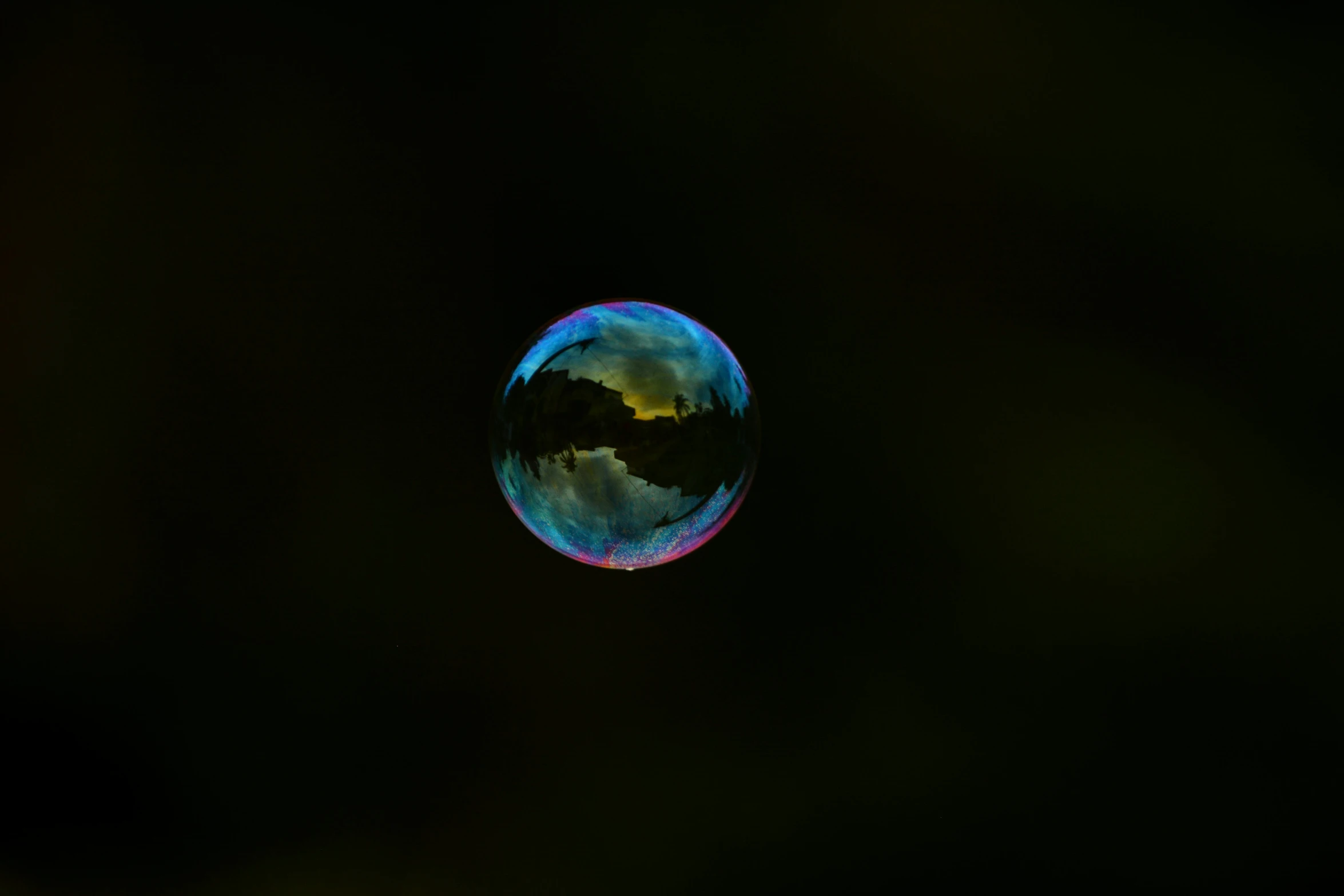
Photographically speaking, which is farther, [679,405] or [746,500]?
[746,500]

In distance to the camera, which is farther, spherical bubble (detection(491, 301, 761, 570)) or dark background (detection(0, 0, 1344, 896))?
dark background (detection(0, 0, 1344, 896))

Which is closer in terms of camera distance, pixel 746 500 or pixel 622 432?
pixel 622 432

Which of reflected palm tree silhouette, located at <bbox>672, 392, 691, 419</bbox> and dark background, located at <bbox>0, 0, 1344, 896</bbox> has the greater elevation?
dark background, located at <bbox>0, 0, 1344, 896</bbox>

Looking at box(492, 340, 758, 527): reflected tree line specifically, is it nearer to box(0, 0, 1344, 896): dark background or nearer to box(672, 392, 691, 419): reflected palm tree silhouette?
box(672, 392, 691, 419): reflected palm tree silhouette

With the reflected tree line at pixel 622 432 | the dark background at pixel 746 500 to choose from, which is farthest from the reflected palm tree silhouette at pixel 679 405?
the dark background at pixel 746 500

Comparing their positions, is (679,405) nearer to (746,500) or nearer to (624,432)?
(624,432)

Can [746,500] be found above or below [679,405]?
above

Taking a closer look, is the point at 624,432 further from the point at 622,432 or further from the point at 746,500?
the point at 746,500

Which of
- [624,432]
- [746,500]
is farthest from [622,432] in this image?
[746,500]

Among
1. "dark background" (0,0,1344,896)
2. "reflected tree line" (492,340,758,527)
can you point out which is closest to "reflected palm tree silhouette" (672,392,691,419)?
"reflected tree line" (492,340,758,527)
